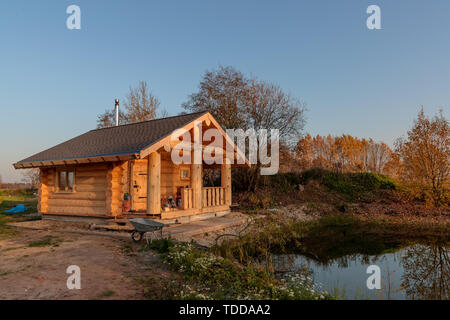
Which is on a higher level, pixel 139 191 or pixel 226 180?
pixel 226 180

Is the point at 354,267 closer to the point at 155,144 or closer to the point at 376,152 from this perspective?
the point at 155,144

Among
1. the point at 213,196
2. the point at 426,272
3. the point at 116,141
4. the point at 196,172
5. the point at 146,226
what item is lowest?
the point at 426,272

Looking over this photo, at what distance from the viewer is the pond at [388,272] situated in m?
5.84

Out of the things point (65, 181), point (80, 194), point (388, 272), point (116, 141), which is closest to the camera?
point (388, 272)

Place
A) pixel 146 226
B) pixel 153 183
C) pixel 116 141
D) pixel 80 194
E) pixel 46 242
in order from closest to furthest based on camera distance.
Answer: pixel 146 226 < pixel 46 242 < pixel 153 183 < pixel 116 141 < pixel 80 194

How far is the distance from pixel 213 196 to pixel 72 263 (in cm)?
792

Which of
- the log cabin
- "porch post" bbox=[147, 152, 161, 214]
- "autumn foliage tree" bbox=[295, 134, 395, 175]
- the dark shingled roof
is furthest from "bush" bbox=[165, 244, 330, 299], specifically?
"autumn foliage tree" bbox=[295, 134, 395, 175]

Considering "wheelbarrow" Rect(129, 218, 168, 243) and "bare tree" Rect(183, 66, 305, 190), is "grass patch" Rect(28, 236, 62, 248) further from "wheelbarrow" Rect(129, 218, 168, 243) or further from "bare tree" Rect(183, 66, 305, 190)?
"bare tree" Rect(183, 66, 305, 190)

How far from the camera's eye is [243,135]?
18.2 m

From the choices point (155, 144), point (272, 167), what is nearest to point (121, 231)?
point (155, 144)

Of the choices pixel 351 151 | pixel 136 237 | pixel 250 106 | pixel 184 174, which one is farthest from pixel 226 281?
pixel 351 151

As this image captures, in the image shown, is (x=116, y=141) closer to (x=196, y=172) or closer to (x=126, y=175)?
(x=126, y=175)

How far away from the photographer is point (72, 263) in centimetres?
615
